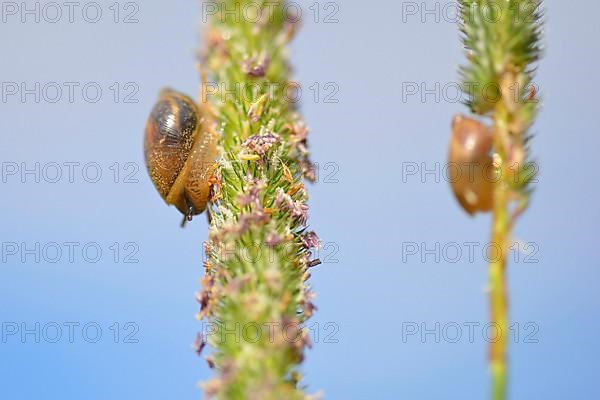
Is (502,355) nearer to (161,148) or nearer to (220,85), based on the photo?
(220,85)

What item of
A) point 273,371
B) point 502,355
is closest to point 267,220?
point 273,371

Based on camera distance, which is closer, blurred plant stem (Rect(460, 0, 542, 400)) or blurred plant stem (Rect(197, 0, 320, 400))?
blurred plant stem (Rect(460, 0, 542, 400))

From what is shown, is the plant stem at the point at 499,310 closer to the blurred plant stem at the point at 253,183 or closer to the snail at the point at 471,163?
the snail at the point at 471,163

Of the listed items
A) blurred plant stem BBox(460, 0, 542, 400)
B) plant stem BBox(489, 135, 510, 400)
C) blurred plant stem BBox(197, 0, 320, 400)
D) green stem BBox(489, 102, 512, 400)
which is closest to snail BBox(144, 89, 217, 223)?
blurred plant stem BBox(197, 0, 320, 400)

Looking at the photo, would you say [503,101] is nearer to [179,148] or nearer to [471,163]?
[471,163]

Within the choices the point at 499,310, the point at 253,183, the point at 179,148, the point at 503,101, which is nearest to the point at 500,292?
the point at 499,310

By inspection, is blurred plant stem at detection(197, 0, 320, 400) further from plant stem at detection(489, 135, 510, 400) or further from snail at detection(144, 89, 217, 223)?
snail at detection(144, 89, 217, 223)
